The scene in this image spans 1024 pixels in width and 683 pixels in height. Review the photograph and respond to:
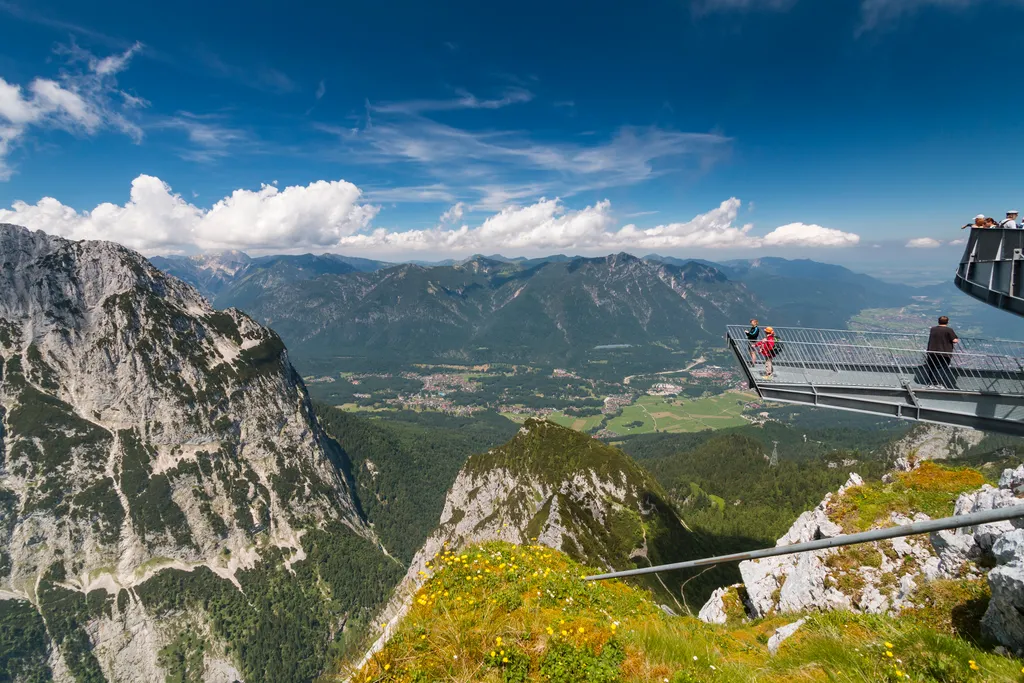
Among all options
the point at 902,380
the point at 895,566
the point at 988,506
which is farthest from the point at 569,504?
the point at 988,506

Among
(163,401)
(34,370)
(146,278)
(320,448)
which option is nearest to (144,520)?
(163,401)

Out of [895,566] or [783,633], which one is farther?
[895,566]

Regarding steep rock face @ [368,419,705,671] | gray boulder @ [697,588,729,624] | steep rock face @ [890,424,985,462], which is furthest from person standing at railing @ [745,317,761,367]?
steep rock face @ [890,424,985,462]

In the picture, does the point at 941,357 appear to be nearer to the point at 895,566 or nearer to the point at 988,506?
the point at 988,506

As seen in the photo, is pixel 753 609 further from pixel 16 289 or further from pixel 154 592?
pixel 16 289

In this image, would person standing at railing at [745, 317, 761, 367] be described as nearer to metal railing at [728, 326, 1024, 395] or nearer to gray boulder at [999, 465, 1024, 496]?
metal railing at [728, 326, 1024, 395]

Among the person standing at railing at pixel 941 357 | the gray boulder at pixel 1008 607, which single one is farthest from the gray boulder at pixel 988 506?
the person standing at railing at pixel 941 357
